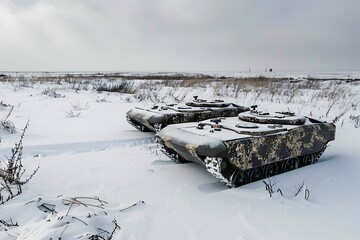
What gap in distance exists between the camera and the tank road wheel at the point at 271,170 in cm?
338

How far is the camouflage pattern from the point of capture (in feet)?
16.1

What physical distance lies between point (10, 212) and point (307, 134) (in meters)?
2.93

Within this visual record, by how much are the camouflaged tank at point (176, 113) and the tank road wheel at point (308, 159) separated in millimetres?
1883

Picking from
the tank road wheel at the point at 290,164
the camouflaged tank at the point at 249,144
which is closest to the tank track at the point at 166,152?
the camouflaged tank at the point at 249,144

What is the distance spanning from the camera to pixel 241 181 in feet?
10.4

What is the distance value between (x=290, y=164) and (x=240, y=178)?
79cm

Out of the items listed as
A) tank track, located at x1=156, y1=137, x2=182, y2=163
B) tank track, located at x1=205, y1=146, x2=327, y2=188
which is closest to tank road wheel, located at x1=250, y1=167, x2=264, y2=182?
tank track, located at x1=205, y1=146, x2=327, y2=188

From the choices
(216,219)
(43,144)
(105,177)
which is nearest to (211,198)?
(216,219)

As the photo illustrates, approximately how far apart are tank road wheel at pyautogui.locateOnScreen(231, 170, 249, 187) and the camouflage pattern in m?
1.92

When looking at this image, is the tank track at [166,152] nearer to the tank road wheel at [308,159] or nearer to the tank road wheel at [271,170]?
the tank road wheel at [271,170]

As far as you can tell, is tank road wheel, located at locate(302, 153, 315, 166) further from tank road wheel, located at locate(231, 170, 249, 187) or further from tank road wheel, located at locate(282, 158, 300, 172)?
tank road wheel, located at locate(231, 170, 249, 187)

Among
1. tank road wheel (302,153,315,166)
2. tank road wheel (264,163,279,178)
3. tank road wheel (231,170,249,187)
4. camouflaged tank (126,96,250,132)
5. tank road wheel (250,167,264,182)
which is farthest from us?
camouflaged tank (126,96,250,132)

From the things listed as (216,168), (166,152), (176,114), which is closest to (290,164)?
(216,168)

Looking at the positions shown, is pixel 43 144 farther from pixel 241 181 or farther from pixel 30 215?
pixel 241 181
